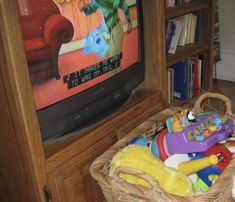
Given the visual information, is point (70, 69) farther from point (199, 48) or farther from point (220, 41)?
point (220, 41)

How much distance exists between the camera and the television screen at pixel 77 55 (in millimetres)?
840

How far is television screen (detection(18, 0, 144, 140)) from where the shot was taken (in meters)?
0.84

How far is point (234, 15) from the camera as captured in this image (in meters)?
2.39

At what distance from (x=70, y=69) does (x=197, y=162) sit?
467mm

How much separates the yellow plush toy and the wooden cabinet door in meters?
0.13

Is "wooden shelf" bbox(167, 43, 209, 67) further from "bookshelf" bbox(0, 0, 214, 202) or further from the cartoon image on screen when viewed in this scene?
the cartoon image on screen

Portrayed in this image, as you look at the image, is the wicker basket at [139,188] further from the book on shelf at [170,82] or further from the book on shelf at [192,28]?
the book on shelf at [192,28]

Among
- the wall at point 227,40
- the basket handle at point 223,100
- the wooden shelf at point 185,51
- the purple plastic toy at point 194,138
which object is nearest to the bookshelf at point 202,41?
the wooden shelf at point 185,51

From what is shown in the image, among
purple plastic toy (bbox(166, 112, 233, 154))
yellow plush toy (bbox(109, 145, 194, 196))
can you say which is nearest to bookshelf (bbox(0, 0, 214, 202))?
yellow plush toy (bbox(109, 145, 194, 196))

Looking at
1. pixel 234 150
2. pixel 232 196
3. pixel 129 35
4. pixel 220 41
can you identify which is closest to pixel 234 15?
pixel 220 41

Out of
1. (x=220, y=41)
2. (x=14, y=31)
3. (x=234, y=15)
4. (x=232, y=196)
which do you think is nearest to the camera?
(x=14, y=31)

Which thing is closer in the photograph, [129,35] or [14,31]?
[14,31]

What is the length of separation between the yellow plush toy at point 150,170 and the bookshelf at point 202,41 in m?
0.64

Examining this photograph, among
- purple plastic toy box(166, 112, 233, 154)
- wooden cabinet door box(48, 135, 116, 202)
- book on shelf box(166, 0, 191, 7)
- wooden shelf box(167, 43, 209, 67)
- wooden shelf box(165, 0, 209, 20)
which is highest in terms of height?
book on shelf box(166, 0, 191, 7)
